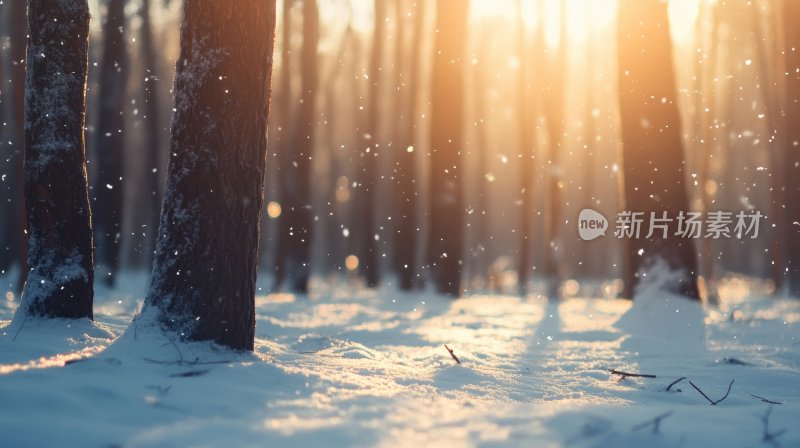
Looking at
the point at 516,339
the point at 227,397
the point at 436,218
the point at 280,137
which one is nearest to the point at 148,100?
the point at 280,137

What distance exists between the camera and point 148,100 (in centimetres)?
1872

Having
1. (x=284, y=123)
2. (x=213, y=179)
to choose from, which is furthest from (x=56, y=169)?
(x=284, y=123)

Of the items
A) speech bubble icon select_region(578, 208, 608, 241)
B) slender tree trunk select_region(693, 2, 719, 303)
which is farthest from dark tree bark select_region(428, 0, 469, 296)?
slender tree trunk select_region(693, 2, 719, 303)

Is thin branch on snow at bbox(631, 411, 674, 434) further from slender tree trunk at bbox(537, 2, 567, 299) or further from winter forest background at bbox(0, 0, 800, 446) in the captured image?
slender tree trunk at bbox(537, 2, 567, 299)

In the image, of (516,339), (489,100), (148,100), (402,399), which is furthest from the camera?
(489,100)

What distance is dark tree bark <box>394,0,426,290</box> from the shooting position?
52.6 ft

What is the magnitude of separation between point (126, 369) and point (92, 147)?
19.9 meters

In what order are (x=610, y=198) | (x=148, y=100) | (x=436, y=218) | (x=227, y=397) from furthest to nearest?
1. (x=610, y=198)
2. (x=148, y=100)
3. (x=436, y=218)
4. (x=227, y=397)

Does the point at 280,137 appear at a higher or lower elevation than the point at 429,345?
higher

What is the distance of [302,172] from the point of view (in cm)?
1647

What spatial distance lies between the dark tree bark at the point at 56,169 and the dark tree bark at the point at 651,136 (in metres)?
6.53

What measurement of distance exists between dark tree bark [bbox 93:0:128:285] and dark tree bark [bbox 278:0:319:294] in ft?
13.1

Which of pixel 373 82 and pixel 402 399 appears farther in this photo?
pixel 373 82

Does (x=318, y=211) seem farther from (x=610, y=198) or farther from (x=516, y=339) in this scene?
(x=516, y=339)
